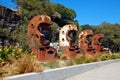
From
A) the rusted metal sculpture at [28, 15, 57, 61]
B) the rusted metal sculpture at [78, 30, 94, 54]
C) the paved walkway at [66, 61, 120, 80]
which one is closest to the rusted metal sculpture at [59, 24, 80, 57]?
the rusted metal sculpture at [78, 30, 94, 54]

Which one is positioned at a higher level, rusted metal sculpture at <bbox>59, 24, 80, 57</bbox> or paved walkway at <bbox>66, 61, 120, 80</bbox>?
rusted metal sculpture at <bbox>59, 24, 80, 57</bbox>

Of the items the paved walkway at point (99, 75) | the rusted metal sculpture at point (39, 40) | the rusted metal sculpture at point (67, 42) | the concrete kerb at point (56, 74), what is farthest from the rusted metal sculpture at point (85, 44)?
the paved walkway at point (99, 75)

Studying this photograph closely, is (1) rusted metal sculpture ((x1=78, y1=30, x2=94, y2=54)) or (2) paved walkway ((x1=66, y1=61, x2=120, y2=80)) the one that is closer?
(2) paved walkway ((x1=66, y1=61, x2=120, y2=80))

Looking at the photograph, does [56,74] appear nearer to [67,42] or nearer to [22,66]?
[22,66]

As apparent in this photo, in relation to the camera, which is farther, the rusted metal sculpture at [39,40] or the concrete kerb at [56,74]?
the rusted metal sculpture at [39,40]

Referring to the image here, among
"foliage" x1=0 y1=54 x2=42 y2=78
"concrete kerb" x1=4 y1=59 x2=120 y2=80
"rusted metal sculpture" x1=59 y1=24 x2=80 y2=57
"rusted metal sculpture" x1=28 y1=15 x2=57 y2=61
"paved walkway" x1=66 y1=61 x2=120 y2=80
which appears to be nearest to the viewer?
"concrete kerb" x1=4 y1=59 x2=120 y2=80

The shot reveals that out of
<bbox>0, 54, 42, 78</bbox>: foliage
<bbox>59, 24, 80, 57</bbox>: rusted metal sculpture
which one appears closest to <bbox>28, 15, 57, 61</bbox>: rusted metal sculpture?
<bbox>59, 24, 80, 57</bbox>: rusted metal sculpture

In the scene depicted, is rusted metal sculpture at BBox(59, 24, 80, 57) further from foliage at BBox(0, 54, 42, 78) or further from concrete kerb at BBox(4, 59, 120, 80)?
foliage at BBox(0, 54, 42, 78)

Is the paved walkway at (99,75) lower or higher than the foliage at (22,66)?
lower

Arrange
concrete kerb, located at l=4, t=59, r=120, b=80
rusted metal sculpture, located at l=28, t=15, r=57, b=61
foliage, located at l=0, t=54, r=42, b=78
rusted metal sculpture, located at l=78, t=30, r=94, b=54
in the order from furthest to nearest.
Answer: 1. rusted metal sculpture, located at l=78, t=30, r=94, b=54
2. rusted metal sculpture, located at l=28, t=15, r=57, b=61
3. foliage, located at l=0, t=54, r=42, b=78
4. concrete kerb, located at l=4, t=59, r=120, b=80

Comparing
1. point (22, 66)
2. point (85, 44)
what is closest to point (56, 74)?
Answer: point (22, 66)

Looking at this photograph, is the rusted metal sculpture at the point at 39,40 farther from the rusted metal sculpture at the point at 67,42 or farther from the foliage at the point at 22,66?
the foliage at the point at 22,66

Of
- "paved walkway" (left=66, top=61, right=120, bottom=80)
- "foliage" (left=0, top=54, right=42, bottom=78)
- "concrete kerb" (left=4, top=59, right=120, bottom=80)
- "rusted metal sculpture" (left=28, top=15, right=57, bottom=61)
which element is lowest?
"paved walkway" (left=66, top=61, right=120, bottom=80)

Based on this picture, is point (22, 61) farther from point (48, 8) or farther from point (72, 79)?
point (48, 8)
